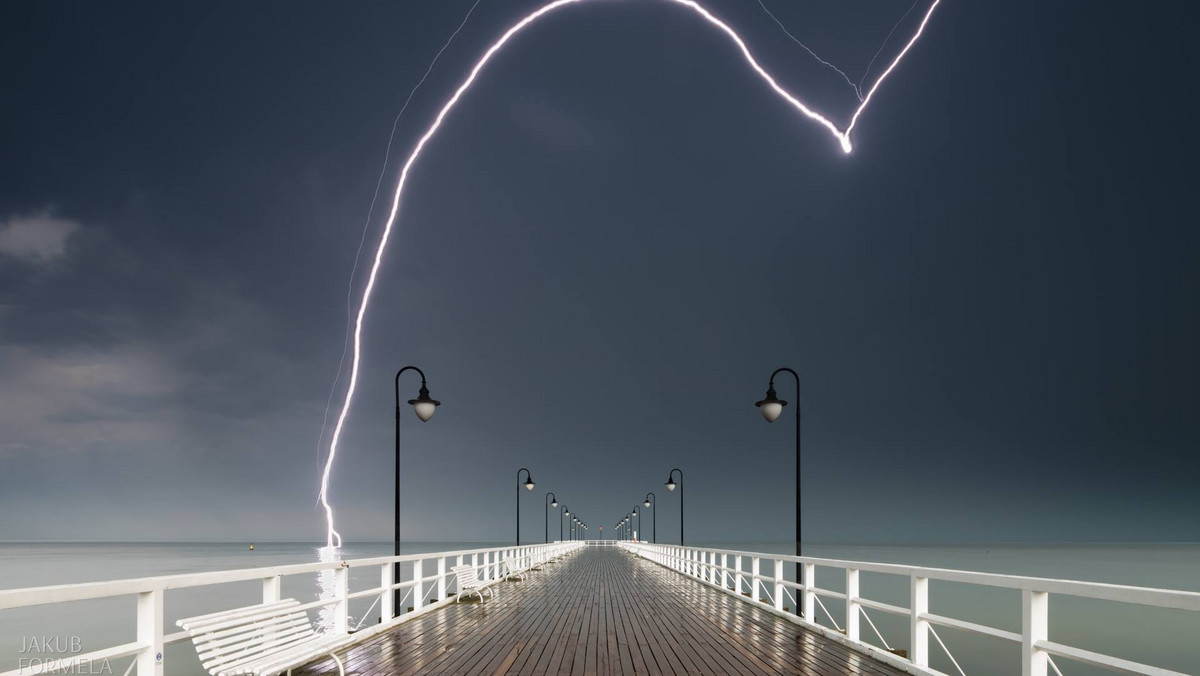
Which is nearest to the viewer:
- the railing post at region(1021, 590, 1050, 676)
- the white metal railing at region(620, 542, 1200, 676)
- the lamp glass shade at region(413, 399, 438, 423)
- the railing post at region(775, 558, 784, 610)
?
the white metal railing at region(620, 542, 1200, 676)

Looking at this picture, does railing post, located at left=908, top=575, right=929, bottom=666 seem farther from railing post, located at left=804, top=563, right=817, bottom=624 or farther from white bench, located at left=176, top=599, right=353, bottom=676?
white bench, located at left=176, top=599, right=353, bottom=676

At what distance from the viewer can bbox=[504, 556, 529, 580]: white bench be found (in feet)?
75.8

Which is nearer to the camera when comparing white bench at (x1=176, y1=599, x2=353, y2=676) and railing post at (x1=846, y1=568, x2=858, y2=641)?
white bench at (x1=176, y1=599, x2=353, y2=676)

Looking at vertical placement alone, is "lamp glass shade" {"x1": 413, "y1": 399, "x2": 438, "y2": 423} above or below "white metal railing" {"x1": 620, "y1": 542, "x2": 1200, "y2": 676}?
above

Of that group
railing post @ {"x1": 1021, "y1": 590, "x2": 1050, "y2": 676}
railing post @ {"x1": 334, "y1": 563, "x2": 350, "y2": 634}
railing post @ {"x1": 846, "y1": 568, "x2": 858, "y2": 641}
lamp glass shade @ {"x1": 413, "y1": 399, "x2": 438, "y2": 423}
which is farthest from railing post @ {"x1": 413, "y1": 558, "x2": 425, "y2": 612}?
railing post @ {"x1": 1021, "y1": 590, "x2": 1050, "y2": 676}

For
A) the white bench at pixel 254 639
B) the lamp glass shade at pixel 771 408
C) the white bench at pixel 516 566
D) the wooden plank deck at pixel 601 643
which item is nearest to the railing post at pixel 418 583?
the wooden plank deck at pixel 601 643

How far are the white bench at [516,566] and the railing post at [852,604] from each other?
537 inches

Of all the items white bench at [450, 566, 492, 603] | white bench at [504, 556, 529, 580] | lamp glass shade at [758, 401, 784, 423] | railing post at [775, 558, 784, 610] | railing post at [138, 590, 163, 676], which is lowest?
white bench at [504, 556, 529, 580]

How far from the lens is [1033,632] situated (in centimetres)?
555

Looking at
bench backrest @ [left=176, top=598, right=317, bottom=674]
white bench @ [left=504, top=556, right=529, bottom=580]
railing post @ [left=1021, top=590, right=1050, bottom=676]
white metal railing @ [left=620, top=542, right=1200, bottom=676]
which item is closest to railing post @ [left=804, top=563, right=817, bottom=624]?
white metal railing @ [left=620, top=542, right=1200, bottom=676]

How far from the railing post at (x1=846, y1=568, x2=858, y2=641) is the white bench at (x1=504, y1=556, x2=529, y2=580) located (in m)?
13.6

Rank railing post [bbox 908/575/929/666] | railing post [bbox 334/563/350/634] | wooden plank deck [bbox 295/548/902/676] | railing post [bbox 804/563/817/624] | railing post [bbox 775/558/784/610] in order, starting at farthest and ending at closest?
railing post [bbox 775/558/784/610], railing post [bbox 804/563/817/624], railing post [bbox 334/563/350/634], wooden plank deck [bbox 295/548/902/676], railing post [bbox 908/575/929/666]

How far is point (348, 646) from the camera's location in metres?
9.48

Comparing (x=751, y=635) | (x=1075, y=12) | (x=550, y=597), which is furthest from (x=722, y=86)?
(x=751, y=635)
